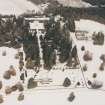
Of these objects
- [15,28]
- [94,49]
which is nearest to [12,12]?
[15,28]

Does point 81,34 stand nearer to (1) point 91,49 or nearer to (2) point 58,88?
(1) point 91,49

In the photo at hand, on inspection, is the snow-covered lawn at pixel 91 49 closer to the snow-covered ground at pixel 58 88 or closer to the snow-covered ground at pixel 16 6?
the snow-covered ground at pixel 58 88

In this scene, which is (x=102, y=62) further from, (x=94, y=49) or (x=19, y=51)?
(x=19, y=51)

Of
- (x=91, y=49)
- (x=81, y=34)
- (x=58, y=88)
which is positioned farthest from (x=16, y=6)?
(x=58, y=88)

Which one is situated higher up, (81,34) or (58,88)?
(81,34)

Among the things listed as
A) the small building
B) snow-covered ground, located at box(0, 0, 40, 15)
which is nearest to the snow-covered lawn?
the small building

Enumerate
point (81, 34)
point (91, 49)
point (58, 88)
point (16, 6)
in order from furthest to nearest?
1. point (16, 6)
2. point (81, 34)
3. point (91, 49)
4. point (58, 88)

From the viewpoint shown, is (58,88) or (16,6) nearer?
(58,88)

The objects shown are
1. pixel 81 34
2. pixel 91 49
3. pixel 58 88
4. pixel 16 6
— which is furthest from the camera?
pixel 16 6

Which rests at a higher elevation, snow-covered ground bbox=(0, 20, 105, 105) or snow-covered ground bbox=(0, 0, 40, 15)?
snow-covered ground bbox=(0, 0, 40, 15)

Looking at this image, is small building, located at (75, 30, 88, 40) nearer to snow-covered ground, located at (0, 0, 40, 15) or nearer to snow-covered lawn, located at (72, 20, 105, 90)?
snow-covered lawn, located at (72, 20, 105, 90)

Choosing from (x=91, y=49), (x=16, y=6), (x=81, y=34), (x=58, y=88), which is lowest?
(x=58, y=88)
